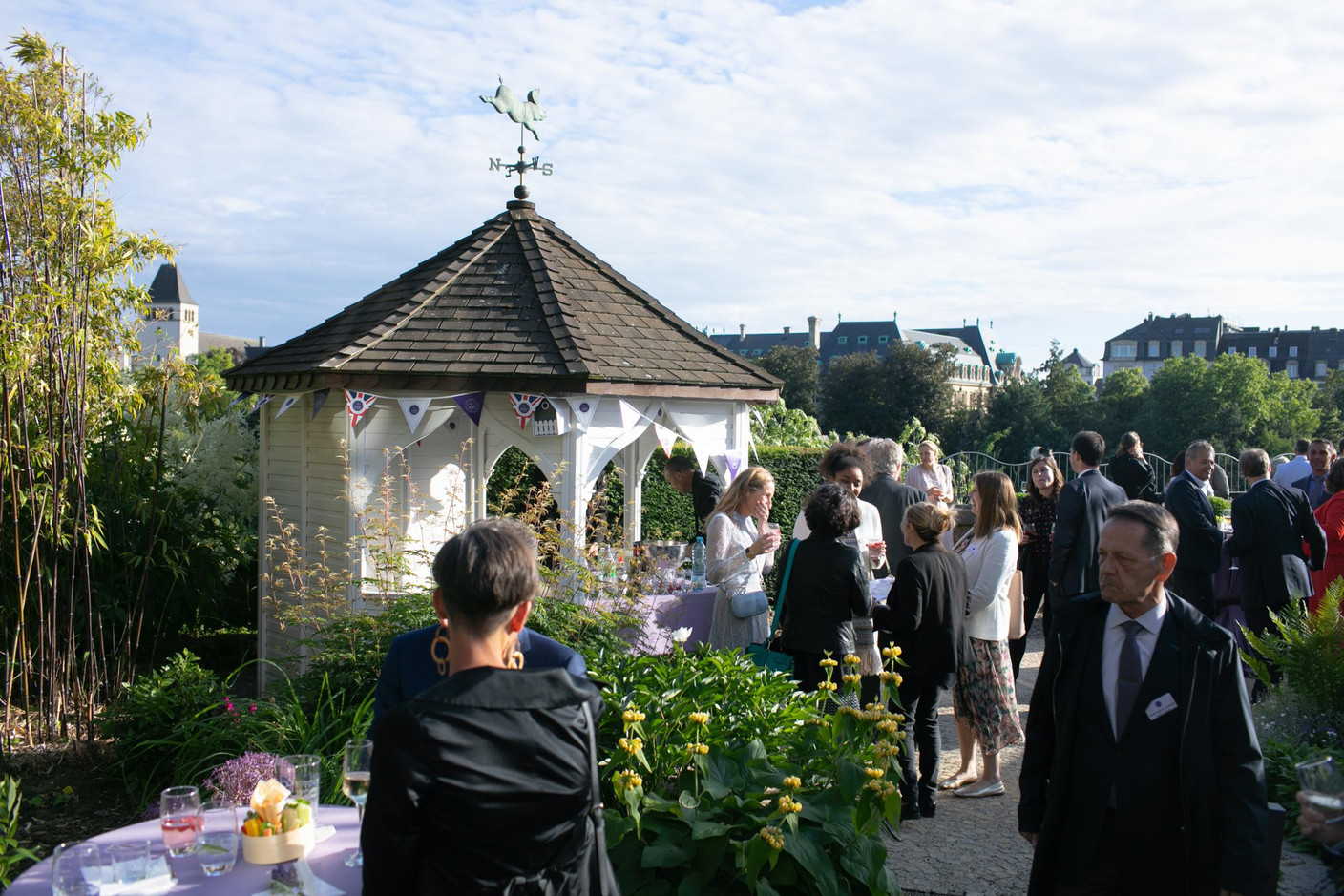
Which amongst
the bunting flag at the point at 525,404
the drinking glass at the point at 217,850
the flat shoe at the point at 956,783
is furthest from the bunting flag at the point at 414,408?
the drinking glass at the point at 217,850

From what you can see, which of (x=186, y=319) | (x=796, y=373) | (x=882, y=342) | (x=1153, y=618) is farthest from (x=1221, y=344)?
(x=1153, y=618)

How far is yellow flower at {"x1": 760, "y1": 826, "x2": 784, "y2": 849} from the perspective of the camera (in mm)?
3143

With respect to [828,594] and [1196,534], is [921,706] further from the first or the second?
[1196,534]

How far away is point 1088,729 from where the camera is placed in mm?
2771

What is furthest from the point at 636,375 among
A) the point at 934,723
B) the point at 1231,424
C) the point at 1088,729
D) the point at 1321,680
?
the point at 1231,424

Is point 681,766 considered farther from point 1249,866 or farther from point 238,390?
point 238,390

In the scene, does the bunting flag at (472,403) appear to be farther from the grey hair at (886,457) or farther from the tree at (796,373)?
the tree at (796,373)

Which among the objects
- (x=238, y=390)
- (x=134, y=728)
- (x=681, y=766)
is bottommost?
(x=134, y=728)

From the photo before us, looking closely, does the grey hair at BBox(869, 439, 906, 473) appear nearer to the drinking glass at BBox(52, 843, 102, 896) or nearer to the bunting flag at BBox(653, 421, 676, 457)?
the bunting flag at BBox(653, 421, 676, 457)

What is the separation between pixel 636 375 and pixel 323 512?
2.87m

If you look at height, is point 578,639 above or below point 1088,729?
below

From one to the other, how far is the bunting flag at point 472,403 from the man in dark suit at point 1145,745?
5.43 metres

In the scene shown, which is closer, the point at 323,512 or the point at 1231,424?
the point at 323,512

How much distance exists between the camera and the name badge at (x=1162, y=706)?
8.64 ft
